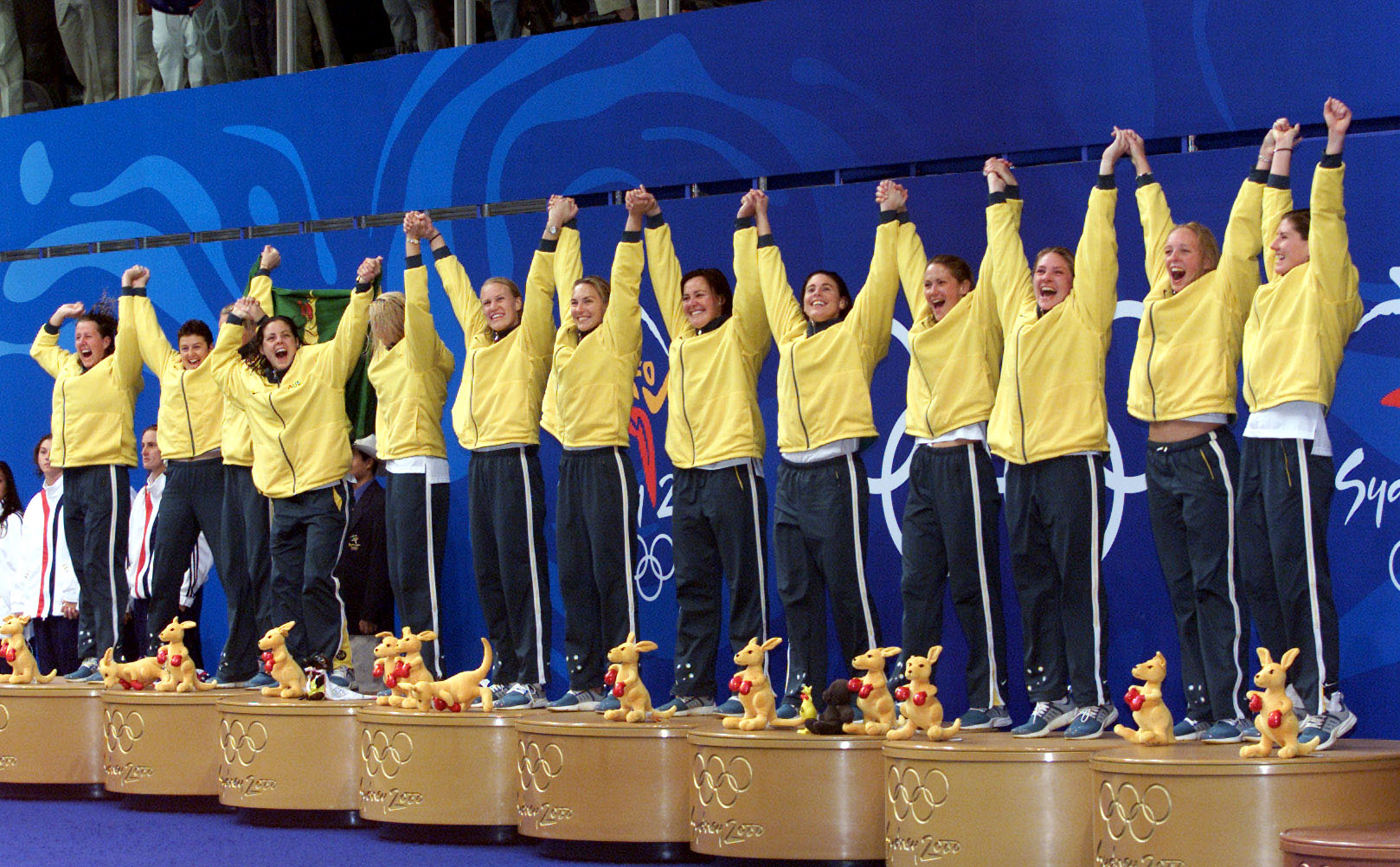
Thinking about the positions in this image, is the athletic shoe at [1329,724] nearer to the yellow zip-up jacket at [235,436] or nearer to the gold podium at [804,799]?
the gold podium at [804,799]

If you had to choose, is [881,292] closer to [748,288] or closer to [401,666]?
[748,288]

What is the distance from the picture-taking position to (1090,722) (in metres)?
4.61

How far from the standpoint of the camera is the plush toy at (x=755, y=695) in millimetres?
→ 4867

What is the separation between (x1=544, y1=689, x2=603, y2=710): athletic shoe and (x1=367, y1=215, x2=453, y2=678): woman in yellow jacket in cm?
56

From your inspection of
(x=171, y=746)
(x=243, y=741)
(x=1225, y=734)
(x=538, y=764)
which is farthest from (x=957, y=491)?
(x=171, y=746)

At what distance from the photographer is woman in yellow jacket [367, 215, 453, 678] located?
19.4 feet

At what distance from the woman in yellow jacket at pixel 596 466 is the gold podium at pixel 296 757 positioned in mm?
726

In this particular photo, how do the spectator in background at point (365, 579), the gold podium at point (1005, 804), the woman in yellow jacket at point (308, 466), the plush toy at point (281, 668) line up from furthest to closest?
the spectator in background at point (365, 579) < the woman in yellow jacket at point (308, 466) < the plush toy at point (281, 668) < the gold podium at point (1005, 804)

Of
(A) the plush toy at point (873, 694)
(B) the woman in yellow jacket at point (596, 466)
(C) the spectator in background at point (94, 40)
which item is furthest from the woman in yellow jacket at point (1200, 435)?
(C) the spectator in background at point (94, 40)

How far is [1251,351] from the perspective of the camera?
4.48 meters

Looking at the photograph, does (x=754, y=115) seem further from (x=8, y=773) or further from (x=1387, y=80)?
(x=8, y=773)

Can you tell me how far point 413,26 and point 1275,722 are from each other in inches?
190

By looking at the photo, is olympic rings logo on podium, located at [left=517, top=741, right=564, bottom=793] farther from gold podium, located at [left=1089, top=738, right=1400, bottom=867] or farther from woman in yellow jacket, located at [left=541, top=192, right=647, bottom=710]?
gold podium, located at [left=1089, top=738, right=1400, bottom=867]

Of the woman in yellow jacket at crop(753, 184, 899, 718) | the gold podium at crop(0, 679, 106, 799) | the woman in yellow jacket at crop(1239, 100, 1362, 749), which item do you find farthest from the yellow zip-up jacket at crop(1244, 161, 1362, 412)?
the gold podium at crop(0, 679, 106, 799)
